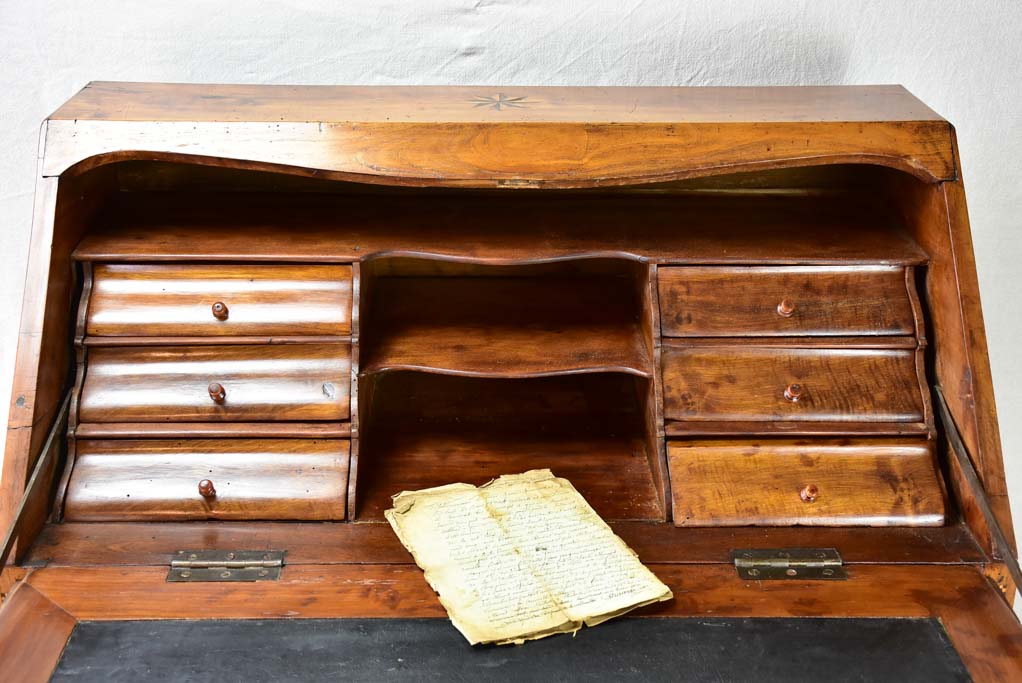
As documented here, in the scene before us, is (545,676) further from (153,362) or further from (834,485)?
(153,362)

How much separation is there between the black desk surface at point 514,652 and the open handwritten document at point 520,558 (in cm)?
3

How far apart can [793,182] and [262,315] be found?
1.25 metres

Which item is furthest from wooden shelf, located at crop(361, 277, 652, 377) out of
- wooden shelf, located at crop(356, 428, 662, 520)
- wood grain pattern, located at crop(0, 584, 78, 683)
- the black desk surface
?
wood grain pattern, located at crop(0, 584, 78, 683)

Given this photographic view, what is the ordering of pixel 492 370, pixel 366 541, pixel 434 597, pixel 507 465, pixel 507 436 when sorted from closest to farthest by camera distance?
pixel 434 597
pixel 366 541
pixel 492 370
pixel 507 465
pixel 507 436

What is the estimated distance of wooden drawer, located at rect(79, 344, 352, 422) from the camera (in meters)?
1.77

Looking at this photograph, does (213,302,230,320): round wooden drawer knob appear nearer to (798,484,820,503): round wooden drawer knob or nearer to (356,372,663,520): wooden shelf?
(356,372,663,520): wooden shelf

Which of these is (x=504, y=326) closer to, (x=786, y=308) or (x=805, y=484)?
(x=786, y=308)

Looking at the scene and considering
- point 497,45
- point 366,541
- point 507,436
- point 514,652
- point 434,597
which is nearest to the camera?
point 514,652

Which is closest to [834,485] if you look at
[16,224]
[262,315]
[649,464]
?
[649,464]

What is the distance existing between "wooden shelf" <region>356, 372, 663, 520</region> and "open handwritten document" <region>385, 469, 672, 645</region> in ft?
0.23

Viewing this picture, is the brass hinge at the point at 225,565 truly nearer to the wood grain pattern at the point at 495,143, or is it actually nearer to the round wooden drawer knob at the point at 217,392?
the round wooden drawer knob at the point at 217,392

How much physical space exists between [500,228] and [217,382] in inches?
25.4

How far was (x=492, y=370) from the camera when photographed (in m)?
1.80

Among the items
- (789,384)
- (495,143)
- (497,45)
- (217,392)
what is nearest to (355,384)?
(217,392)
